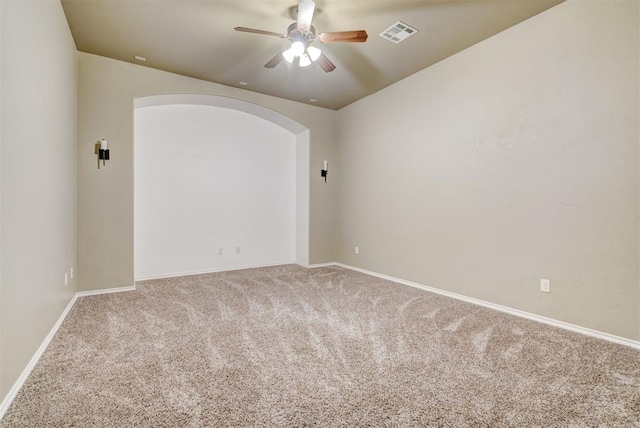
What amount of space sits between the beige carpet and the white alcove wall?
169 cm

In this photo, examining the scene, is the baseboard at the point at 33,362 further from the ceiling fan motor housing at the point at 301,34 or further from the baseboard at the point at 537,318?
the baseboard at the point at 537,318

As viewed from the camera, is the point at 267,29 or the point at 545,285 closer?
the point at 545,285

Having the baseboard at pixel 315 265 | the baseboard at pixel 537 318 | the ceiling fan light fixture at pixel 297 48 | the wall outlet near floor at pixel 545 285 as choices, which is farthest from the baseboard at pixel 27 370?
the wall outlet near floor at pixel 545 285

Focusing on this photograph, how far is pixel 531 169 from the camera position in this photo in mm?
2941

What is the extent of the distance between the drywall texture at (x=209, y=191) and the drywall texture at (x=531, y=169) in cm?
229

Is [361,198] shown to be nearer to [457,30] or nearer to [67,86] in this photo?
[457,30]

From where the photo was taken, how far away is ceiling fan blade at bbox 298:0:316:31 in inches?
96.9

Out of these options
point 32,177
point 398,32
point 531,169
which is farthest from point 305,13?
point 531,169

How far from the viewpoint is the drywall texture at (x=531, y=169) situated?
7.98 feet

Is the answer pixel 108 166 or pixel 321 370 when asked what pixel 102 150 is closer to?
pixel 108 166

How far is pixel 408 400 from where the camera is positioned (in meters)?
1.65

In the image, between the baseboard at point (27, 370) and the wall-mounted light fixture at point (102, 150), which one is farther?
the wall-mounted light fixture at point (102, 150)

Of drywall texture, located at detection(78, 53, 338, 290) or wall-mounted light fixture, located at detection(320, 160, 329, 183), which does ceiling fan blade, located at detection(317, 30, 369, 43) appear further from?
wall-mounted light fixture, located at detection(320, 160, 329, 183)

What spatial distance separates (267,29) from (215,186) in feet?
9.16
